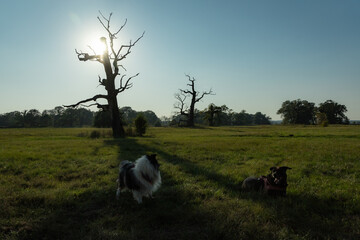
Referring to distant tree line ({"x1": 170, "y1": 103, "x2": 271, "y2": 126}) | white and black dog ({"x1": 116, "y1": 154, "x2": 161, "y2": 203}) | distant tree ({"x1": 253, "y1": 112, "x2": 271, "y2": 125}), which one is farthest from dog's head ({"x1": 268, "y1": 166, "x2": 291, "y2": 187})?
distant tree ({"x1": 253, "y1": 112, "x2": 271, "y2": 125})

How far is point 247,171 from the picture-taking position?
8719mm

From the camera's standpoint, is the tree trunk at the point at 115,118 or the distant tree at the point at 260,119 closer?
the tree trunk at the point at 115,118

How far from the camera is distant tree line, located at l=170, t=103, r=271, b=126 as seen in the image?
242 feet

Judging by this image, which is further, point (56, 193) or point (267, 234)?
point (56, 193)

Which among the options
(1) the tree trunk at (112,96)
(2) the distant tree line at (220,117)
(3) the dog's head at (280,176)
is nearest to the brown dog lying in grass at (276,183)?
(3) the dog's head at (280,176)

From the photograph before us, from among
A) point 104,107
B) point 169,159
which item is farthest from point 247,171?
Result: point 104,107

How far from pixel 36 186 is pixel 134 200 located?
3854 mm

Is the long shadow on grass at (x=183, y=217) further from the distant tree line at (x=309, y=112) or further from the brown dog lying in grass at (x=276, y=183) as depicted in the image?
the distant tree line at (x=309, y=112)

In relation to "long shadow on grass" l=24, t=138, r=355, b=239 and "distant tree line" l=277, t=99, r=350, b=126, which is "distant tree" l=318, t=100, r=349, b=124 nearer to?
"distant tree line" l=277, t=99, r=350, b=126

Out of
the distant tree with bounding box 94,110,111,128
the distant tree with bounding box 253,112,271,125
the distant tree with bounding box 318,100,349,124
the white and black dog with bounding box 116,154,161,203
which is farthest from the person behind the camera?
the distant tree with bounding box 253,112,271,125

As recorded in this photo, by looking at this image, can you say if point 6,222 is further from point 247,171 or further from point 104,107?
point 104,107

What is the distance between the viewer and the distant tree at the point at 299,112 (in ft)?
354

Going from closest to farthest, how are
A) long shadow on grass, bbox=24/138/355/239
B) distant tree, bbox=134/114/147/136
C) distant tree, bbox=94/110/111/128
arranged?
long shadow on grass, bbox=24/138/355/239 → distant tree, bbox=134/114/147/136 → distant tree, bbox=94/110/111/128

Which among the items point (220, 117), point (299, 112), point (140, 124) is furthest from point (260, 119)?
point (140, 124)
